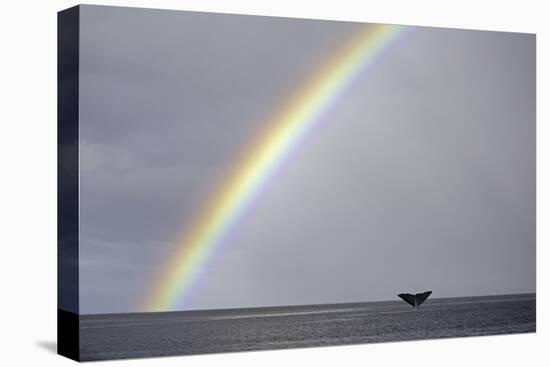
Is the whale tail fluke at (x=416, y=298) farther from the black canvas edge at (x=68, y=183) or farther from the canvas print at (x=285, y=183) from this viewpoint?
the black canvas edge at (x=68, y=183)

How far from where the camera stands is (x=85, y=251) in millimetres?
16875

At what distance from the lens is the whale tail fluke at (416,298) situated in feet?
63.1

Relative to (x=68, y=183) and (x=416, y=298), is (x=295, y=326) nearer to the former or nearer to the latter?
(x=416, y=298)

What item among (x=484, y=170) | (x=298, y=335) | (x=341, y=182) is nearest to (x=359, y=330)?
(x=298, y=335)

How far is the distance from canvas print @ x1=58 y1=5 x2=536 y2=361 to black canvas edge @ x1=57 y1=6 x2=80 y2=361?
1.6 inches

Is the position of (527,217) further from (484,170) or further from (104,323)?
(104,323)

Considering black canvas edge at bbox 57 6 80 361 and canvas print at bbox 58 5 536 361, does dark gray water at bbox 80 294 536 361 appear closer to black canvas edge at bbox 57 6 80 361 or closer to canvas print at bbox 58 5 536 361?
canvas print at bbox 58 5 536 361

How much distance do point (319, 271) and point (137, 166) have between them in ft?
10.5

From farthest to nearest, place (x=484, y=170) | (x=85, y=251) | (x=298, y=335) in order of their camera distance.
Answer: (x=484, y=170) < (x=298, y=335) < (x=85, y=251)

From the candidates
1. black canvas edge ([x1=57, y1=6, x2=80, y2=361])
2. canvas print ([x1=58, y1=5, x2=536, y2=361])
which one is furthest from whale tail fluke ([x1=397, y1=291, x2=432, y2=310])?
black canvas edge ([x1=57, y1=6, x2=80, y2=361])

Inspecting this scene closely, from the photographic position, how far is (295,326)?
59.6 feet

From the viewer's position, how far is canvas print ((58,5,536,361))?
17.0 m

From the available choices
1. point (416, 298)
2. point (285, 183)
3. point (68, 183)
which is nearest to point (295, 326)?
point (285, 183)

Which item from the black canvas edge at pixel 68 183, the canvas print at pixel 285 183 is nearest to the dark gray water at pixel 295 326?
the canvas print at pixel 285 183
